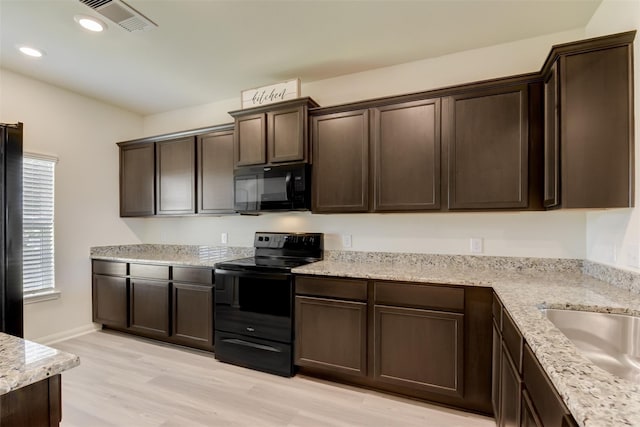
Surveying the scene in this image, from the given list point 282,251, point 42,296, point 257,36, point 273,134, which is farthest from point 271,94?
point 42,296

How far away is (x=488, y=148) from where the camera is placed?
7.30ft

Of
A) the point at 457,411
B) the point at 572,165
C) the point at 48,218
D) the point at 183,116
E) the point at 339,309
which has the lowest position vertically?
the point at 457,411

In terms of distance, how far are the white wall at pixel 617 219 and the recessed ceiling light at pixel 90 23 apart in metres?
3.34

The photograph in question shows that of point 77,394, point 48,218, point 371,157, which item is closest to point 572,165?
point 371,157

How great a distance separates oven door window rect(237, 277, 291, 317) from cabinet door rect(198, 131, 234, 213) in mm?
899

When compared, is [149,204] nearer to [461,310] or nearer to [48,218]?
[48,218]

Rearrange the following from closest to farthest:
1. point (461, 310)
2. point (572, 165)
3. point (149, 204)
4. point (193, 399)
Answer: point (572, 165), point (461, 310), point (193, 399), point (149, 204)

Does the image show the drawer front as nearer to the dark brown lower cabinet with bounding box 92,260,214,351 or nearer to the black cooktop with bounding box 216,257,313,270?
the dark brown lower cabinet with bounding box 92,260,214,351

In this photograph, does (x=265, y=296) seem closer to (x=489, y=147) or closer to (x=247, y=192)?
(x=247, y=192)

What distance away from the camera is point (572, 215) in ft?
7.63

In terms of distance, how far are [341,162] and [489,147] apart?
1138 millimetres

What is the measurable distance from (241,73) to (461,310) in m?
2.82

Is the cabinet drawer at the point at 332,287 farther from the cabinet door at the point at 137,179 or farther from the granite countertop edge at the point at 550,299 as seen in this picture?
the cabinet door at the point at 137,179

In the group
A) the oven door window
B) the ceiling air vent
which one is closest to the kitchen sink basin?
the oven door window
